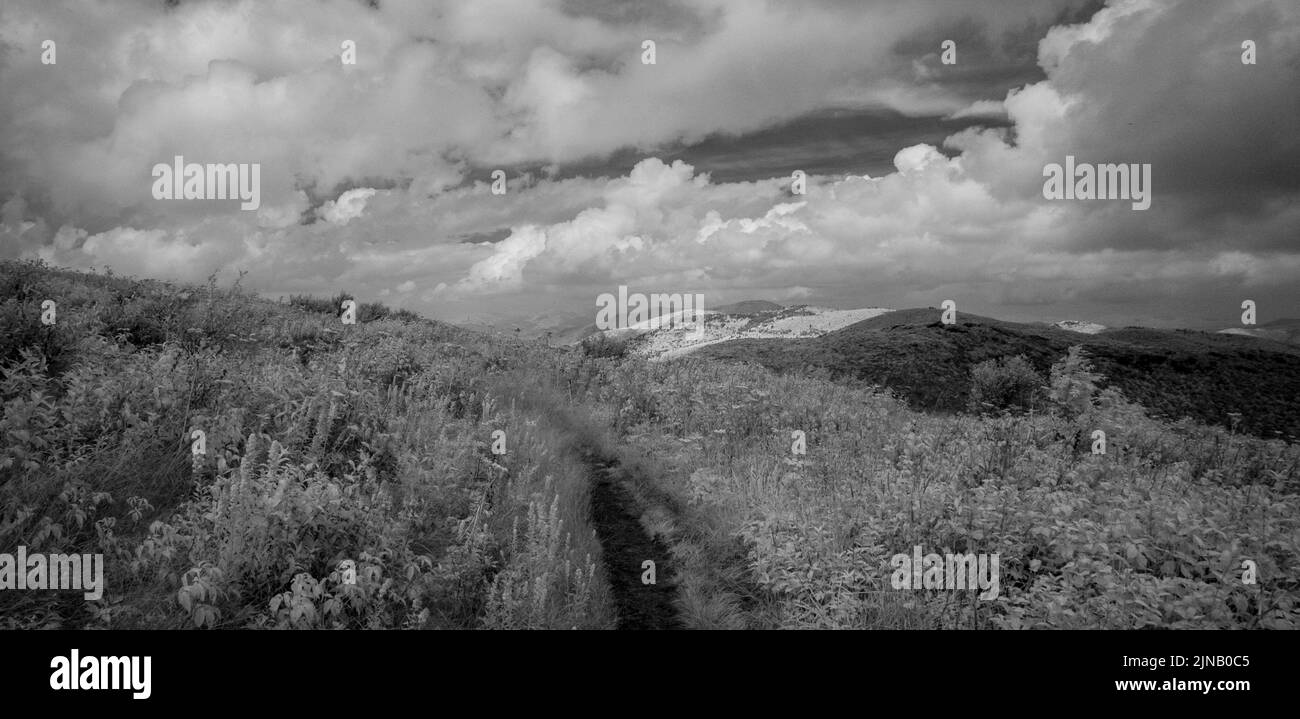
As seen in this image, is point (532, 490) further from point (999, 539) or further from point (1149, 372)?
point (1149, 372)

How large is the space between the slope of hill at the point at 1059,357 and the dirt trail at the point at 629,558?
20.1m

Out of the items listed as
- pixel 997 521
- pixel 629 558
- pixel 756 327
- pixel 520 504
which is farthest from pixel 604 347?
pixel 756 327

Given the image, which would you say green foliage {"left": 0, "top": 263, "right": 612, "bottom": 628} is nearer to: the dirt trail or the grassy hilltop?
the grassy hilltop

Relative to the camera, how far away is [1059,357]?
107ft

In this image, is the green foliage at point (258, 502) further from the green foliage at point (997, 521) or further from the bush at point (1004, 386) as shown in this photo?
the bush at point (1004, 386)

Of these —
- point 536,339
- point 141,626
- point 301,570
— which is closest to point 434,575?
point 301,570

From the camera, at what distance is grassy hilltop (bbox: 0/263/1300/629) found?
4.57 metres

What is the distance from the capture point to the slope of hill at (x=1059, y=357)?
90.7 ft

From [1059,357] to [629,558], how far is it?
113ft

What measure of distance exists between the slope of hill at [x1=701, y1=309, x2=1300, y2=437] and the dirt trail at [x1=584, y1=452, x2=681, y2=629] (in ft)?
66.1

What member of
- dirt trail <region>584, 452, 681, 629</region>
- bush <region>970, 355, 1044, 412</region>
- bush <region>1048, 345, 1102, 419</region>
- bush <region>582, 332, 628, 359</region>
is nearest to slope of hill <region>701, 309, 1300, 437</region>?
bush <region>970, 355, 1044, 412</region>

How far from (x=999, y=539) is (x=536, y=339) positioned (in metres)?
20.9

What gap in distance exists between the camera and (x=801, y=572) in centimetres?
612

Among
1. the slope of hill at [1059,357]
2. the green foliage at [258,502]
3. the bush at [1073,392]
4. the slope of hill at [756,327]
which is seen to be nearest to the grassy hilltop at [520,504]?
the green foliage at [258,502]
